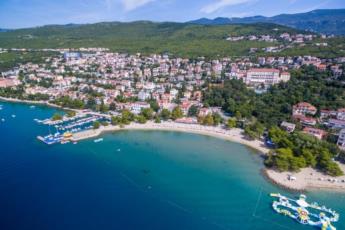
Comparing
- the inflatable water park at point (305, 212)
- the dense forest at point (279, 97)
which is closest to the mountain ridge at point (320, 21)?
the dense forest at point (279, 97)

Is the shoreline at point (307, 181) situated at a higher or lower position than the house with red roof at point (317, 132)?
lower

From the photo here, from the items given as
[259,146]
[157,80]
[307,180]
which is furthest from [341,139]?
[157,80]

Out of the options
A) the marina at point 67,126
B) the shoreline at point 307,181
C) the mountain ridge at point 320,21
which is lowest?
the shoreline at point 307,181

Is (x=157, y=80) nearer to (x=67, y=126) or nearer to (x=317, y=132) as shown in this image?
(x=67, y=126)

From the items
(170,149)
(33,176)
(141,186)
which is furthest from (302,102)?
(33,176)

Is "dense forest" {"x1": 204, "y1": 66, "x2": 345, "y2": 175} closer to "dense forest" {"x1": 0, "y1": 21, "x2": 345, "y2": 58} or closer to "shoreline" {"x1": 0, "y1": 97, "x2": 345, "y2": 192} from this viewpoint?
"shoreline" {"x1": 0, "y1": 97, "x2": 345, "y2": 192}

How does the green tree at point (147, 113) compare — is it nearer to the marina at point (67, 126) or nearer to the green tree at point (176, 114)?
the green tree at point (176, 114)

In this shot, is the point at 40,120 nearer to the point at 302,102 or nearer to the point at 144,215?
the point at 144,215
